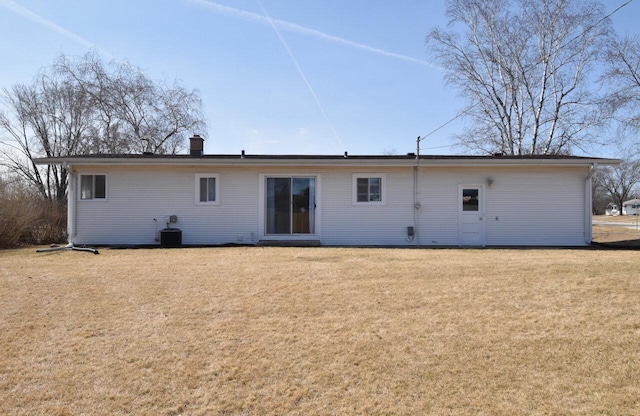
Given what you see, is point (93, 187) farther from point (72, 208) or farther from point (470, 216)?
point (470, 216)

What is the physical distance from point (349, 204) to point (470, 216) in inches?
153

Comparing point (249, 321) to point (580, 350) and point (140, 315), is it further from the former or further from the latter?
point (580, 350)

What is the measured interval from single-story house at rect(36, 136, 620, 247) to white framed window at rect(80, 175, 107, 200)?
0.10 ft

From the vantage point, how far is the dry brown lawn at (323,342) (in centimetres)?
281

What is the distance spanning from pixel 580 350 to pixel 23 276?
8.51 meters

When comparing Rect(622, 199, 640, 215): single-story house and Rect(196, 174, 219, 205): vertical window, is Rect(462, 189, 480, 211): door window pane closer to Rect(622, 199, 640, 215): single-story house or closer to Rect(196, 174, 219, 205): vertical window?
Rect(196, 174, 219, 205): vertical window

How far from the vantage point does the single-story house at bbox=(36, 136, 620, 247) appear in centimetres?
1202

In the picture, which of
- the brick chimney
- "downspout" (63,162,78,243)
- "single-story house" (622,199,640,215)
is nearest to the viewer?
"downspout" (63,162,78,243)

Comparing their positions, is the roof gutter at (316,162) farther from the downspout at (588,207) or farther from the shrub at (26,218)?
the shrub at (26,218)

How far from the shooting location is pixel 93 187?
12078mm

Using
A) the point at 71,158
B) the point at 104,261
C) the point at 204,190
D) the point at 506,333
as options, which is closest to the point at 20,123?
the point at 71,158

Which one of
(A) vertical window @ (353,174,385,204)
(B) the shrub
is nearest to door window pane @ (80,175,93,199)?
(B) the shrub

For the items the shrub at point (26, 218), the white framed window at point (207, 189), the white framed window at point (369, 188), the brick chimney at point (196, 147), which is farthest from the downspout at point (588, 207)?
the shrub at point (26, 218)

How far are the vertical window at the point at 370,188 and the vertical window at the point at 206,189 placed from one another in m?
4.55
